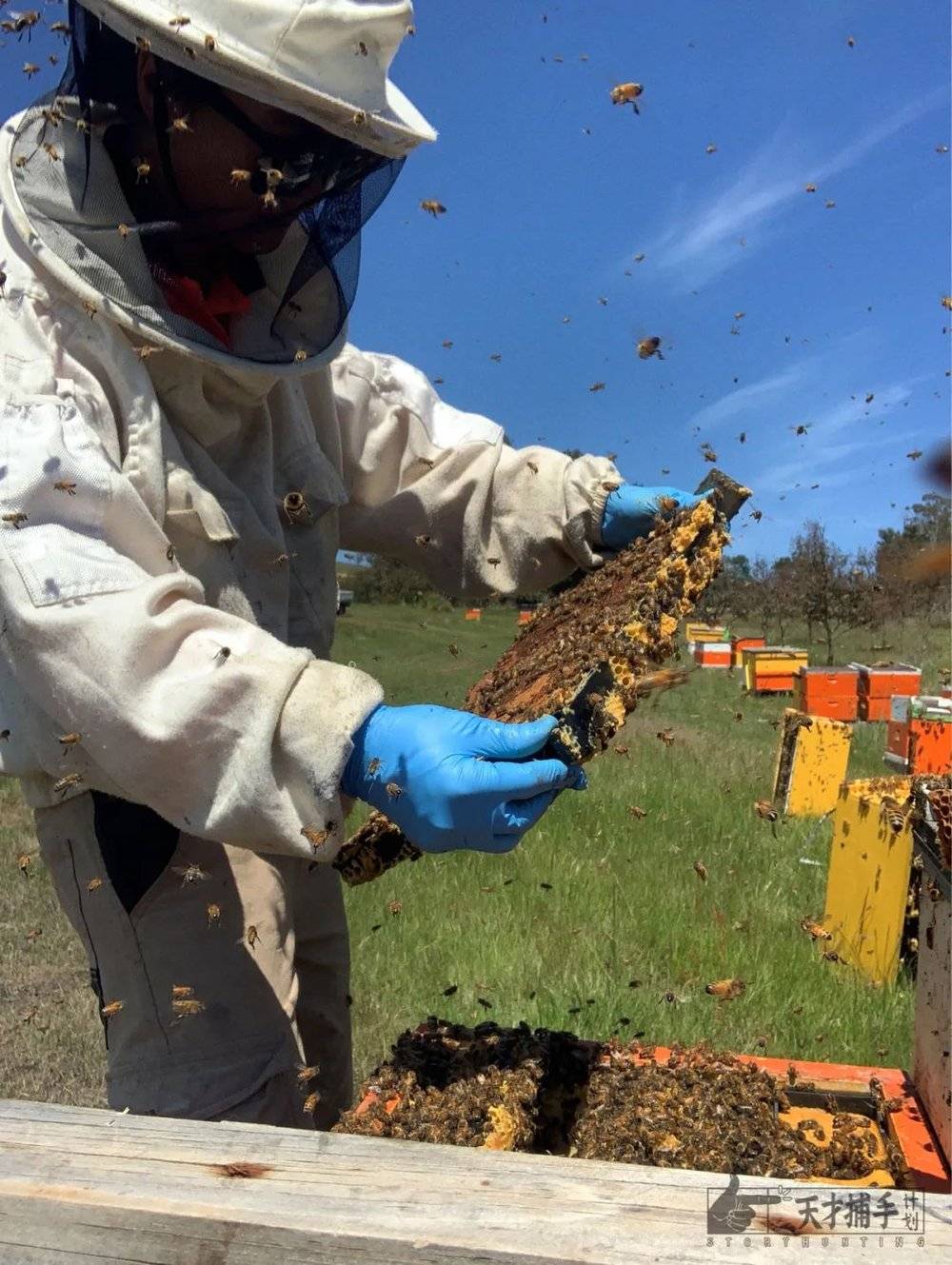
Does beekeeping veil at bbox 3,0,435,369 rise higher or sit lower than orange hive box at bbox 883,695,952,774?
higher

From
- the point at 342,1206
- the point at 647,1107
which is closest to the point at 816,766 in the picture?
the point at 647,1107

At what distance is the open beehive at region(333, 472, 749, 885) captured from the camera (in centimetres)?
219

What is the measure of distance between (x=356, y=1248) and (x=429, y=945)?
445 centimetres

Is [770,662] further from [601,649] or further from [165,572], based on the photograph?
[165,572]

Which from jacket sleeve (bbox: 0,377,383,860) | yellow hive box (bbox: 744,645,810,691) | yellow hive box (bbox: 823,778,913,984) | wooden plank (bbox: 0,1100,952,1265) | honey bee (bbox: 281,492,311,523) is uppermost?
honey bee (bbox: 281,492,311,523)

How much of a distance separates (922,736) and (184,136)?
7.83 meters

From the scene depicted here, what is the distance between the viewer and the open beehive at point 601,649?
7.19 feet

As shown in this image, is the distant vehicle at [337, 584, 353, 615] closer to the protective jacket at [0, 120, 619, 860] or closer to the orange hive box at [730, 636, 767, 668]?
the protective jacket at [0, 120, 619, 860]

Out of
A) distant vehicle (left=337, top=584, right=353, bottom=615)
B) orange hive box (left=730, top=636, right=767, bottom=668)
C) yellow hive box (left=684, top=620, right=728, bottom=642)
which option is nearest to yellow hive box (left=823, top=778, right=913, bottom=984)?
distant vehicle (left=337, top=584, right=353, bottom=615)

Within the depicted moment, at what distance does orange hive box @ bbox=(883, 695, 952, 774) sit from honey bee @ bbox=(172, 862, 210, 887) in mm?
6395

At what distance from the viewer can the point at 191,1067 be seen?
8.49 ft

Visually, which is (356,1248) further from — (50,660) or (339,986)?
(339,986)

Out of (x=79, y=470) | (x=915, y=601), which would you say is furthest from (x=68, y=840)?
(x=915, y=601)

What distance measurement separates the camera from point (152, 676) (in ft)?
6.78
